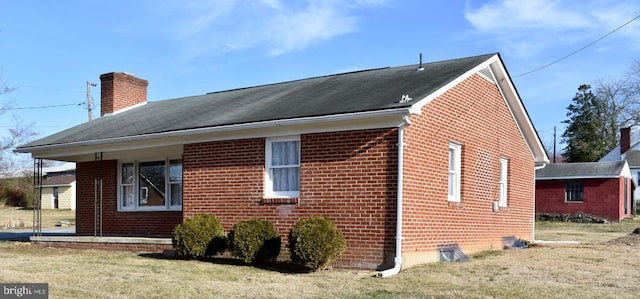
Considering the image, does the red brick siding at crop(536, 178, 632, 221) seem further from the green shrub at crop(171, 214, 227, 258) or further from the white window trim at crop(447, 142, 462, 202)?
the green shrub at crop(171, 214, 227, 258)

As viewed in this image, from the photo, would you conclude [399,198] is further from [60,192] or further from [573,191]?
[60,192]

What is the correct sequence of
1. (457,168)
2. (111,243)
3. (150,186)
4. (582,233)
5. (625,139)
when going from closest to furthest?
(457,168)
(111,243)
(150,186)
(582,233)
(625,139)

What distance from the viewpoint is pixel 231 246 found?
12320mm

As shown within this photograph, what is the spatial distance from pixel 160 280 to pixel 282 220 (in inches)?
139

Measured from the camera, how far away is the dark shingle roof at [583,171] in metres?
36.7

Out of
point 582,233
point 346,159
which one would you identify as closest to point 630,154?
point 582,233

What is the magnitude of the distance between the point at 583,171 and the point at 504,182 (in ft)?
76.3

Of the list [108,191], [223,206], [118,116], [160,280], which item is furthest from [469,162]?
[118,116]

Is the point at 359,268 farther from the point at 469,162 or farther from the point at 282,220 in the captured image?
the point at 469,162

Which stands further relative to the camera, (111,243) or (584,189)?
(584,189)

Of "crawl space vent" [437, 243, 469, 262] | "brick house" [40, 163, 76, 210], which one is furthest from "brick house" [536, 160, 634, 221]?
"brick house" [40, 163, 76, 210]

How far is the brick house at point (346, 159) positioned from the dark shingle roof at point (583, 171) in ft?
64.5

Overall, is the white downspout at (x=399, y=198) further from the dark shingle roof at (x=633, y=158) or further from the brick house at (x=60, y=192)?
the brick house at (x=60, y=192)
